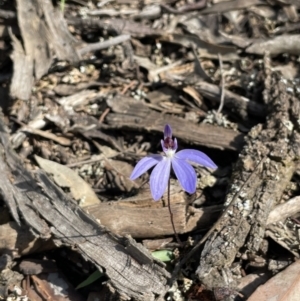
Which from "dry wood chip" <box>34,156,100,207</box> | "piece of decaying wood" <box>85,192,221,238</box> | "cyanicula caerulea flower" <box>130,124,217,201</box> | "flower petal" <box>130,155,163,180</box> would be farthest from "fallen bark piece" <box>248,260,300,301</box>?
"dry wood chip" <box>34,156,100,207</box>

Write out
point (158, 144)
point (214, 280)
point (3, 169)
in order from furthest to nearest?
point (158, 144) < point (3, 169) < point (214, 280)

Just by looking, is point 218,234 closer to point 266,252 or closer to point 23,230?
point 266,252

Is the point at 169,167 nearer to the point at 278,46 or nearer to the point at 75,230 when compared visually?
the point at 75,230

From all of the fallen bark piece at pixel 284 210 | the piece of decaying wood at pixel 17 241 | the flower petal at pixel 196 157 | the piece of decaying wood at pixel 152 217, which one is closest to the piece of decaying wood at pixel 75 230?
the piece of decaying wood at pixel 17 241

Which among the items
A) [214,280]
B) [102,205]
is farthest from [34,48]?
[214,280]

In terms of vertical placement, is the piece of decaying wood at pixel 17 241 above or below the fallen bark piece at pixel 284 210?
below

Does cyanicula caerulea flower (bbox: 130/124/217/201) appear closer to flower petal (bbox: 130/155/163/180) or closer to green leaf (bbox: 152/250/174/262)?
flower petal (bbox: 130/155/163/180)

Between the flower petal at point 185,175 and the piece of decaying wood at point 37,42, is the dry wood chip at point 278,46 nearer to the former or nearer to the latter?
the piece of decaying wood at point 37,42

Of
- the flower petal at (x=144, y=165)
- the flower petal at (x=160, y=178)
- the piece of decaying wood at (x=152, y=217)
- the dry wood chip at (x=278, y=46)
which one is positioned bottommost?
the piece of decaying wood at (x=152, y=217)
